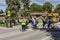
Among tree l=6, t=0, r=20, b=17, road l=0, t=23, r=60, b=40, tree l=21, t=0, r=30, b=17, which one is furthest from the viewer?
tree l=21, t=0, r=30, b=17

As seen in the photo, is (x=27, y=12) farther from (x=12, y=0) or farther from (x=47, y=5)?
(x=47, y=5)

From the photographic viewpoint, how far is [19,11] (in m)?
53.9

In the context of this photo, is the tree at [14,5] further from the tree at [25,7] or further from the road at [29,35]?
the road at [29,35]

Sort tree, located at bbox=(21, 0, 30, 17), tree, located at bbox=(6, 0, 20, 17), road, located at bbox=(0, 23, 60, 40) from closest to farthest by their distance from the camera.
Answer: road, located at bbox=(0, 23, 60, 40) < tree, located at bbox=(6, 0, 20, 17) < tree, located at bbox=(21, 0, 30, 17)

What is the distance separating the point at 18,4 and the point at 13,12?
2.24m

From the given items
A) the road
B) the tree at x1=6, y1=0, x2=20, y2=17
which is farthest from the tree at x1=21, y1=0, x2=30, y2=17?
the road

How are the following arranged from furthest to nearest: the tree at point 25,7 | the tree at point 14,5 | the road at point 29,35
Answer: the tree at point 25,7 → the tree at point 14,5 → the road at point 29,35

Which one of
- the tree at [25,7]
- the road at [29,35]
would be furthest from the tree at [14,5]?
the road at [29,35]

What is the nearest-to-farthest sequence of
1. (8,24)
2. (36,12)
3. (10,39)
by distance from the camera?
1. (10,39)
2. (8,24)
3. (36,12)

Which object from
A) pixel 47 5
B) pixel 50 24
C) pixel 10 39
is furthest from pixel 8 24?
pixel 47 5

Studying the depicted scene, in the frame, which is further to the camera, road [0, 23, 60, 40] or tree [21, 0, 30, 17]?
tree [21, 0, 30, 17]

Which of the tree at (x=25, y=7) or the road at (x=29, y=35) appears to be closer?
the road at (x=29, y=35)

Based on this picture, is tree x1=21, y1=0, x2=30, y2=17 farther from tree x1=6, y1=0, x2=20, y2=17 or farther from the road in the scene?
the road

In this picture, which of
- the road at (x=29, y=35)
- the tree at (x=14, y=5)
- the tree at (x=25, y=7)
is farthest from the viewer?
the tree at (x=25, y=7)
